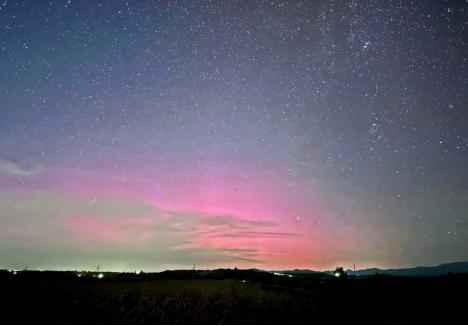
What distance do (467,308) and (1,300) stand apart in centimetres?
2409

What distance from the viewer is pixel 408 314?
1828 cm

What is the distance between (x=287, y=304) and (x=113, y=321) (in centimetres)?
869

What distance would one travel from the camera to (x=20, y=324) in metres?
9.96

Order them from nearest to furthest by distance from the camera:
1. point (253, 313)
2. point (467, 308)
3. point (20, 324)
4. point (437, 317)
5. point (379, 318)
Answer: point (20, 324) < point (253, 313) < point (379, 318) < point (437, 317) < point (467, 308)

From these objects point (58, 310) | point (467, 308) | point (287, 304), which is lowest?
point (467, 308)

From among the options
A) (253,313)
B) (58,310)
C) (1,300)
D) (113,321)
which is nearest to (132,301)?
(113,321)

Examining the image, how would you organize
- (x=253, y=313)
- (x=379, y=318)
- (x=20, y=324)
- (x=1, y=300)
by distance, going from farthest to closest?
(x=379, y=318) < (x=253, y=313) < (x=1, y=300) < (x=20, y=324)

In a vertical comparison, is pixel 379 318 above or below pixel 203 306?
below

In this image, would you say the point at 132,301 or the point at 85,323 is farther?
the point at 132,301

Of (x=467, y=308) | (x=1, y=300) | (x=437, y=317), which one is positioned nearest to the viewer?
(x=1, y=300)

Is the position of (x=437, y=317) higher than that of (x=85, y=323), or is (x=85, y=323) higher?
(x=85, y=323)

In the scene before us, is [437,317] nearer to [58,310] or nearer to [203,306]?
[203,306]

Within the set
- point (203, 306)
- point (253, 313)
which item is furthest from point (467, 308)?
point (203, 306)

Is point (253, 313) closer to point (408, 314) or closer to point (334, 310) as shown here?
point (334, 310)
